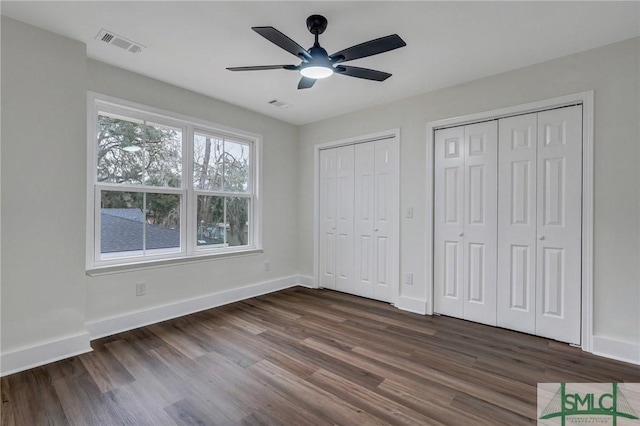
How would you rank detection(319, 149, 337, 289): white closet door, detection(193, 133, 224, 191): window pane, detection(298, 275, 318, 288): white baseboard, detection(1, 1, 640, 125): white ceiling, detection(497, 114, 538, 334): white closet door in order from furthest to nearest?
detection(298, 275, 318, 288): white baseboard → detection(319, 149, 337, 289): white closet door → detection(193, 133, 224, 191): window pane → detection(497, 114, 538, 334): white closet door → detection(1, 1, 640, 125): white ceiling

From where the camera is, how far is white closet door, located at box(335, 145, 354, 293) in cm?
430

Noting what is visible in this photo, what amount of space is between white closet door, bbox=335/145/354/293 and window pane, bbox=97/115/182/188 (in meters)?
2.17

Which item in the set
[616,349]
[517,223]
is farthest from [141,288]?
[616,349]

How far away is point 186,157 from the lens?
3.47 m

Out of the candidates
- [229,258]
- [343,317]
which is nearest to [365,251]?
[343,317]

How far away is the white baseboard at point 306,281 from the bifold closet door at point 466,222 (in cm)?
190

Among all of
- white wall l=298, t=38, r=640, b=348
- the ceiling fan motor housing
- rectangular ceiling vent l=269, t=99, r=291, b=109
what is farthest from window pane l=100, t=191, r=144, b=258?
white wall l=298, t=38, r=640, b=348

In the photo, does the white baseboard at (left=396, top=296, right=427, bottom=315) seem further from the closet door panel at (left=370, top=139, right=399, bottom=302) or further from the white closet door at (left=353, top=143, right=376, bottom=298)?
the white closet door at (left=353, top=143, right=376, bottom=298)

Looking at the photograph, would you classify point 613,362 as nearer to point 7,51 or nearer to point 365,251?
point 365,251

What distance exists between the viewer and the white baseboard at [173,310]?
2.79 m

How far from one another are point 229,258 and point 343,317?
1.65 m

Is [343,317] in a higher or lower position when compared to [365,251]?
lower

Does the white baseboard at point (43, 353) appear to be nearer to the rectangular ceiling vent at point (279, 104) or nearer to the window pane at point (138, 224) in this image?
the window pane at point (138, 224)

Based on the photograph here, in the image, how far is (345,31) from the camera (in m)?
2.28
